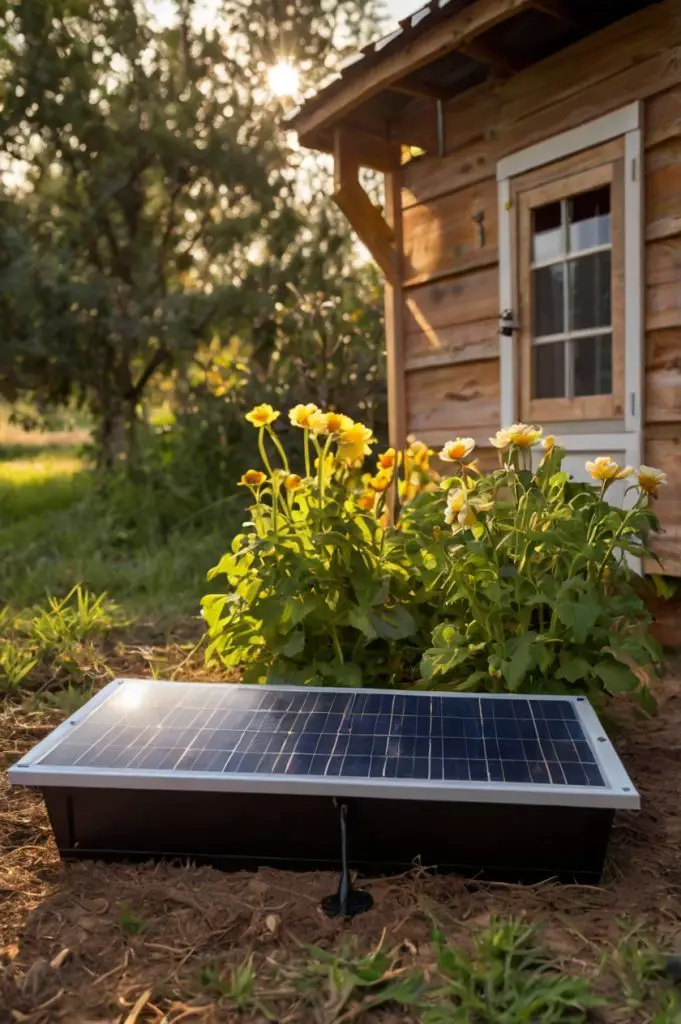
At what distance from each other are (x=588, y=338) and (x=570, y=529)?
1.57m

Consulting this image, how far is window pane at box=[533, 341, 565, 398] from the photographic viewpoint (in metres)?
4.06

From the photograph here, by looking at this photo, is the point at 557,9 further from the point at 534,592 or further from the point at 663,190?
the point at 534,592

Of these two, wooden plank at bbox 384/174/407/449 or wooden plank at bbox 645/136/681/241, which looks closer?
wooden plank at bbox 645/136/681/241

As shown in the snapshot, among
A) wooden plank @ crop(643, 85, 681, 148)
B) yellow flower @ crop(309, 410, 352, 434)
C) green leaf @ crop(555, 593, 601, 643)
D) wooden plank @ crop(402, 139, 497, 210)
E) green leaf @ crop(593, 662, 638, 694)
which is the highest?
wooden plank @ crop(402, 139, 497, 210)

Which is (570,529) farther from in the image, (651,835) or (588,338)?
(588,338)

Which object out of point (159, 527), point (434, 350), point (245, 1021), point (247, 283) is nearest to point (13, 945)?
point (245, 1021)

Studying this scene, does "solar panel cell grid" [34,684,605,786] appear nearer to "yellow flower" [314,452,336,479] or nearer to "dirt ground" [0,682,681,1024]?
"dirt ground" [0,682,681,1024]

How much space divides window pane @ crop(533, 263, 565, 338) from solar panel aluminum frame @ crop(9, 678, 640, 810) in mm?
2585

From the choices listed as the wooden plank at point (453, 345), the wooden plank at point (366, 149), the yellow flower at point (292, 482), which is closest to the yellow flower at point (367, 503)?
the yellow flower at point (292, 482)

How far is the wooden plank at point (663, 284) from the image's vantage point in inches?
135

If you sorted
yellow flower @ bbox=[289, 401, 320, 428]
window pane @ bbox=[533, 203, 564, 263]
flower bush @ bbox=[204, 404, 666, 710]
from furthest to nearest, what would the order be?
window pane @ bbox=[533, 203, 564, 263] < yellow flower @ bbox=[289, 401, 320, 428] < flower bush @ bbox=[204, 404, 666, 710]

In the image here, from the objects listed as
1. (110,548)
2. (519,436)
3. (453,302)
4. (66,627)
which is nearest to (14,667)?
(66,627)

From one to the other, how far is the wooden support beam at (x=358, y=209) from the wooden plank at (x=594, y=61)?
917 millimetres

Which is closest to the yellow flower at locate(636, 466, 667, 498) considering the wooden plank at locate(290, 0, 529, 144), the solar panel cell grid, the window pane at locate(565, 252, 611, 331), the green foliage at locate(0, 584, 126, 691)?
the solar panel cell grid
